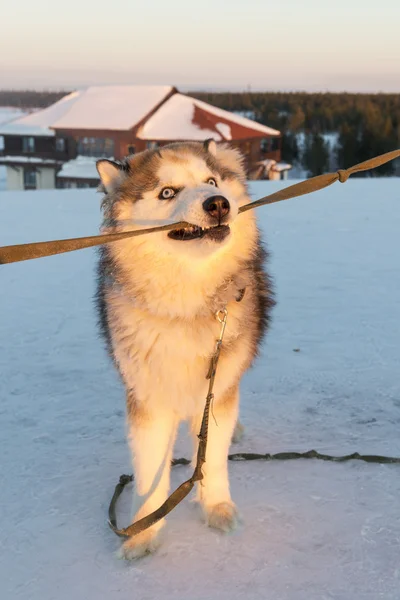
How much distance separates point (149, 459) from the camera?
2273mm

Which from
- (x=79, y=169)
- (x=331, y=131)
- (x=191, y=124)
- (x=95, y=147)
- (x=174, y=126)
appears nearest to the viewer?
(x=191, y=124)

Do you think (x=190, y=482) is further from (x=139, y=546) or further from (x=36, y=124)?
(x=36, y=124)

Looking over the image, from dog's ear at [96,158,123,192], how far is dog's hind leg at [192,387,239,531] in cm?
95

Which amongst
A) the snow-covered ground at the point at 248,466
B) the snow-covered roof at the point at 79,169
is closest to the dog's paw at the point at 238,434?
the snow-covered ground at the point at 248,466

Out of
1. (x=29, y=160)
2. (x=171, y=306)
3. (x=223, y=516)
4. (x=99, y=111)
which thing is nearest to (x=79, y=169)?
(x=99, y=111)

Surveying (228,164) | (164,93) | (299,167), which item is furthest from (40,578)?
(299,167)

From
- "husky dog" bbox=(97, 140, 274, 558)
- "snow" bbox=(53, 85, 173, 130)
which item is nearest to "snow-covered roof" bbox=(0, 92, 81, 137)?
"snow" bbox=(53, 85, 173, 130)

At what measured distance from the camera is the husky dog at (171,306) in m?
2.11

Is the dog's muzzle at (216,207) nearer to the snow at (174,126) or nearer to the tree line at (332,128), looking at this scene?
the snow at (174,126)

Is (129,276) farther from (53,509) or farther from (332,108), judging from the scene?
(332,108)

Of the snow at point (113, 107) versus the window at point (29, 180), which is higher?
the snow at point (113, 107)

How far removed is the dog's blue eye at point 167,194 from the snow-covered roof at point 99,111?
24925 millimetres

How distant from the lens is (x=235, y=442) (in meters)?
2.97

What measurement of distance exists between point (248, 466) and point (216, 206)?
4.40 ft
